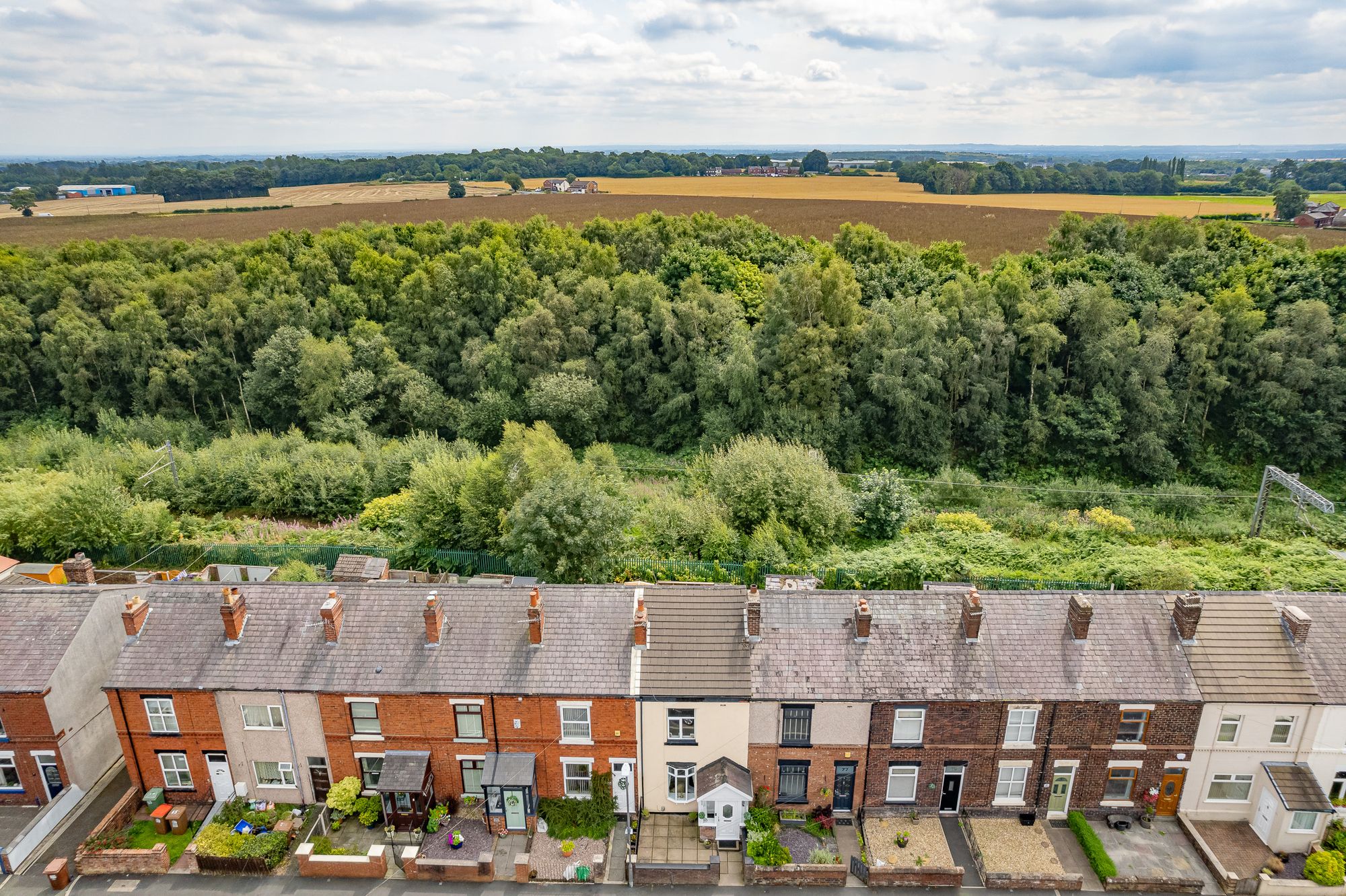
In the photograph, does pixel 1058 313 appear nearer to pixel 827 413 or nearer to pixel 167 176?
pixel 827 413

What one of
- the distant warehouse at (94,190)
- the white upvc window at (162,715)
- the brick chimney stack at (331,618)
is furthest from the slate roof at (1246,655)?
the distant warehouse at (94,190)

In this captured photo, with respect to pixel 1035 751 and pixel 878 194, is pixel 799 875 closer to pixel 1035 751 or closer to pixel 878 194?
pixel 1035 751

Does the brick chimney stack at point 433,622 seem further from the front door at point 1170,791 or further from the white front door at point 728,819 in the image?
the front door at point 1170,791

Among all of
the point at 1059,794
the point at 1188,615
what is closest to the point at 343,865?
the point at 1059,794

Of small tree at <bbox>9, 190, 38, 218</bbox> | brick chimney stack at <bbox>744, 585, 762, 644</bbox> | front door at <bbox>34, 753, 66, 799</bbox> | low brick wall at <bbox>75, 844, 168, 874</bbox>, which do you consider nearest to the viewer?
low brick wall at <bbox>75, 844, 168, 874</bbox>

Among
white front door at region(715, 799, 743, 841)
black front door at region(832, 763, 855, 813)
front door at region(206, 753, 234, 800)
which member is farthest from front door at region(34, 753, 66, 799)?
black front door at region(832, 763, 855, 813)

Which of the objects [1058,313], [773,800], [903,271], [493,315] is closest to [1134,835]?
[773,800]

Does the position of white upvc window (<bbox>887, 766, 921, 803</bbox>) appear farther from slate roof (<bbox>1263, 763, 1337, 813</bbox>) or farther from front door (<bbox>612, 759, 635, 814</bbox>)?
slate roof (<bbox>1263, 763, 1337, 813</bbox>)
